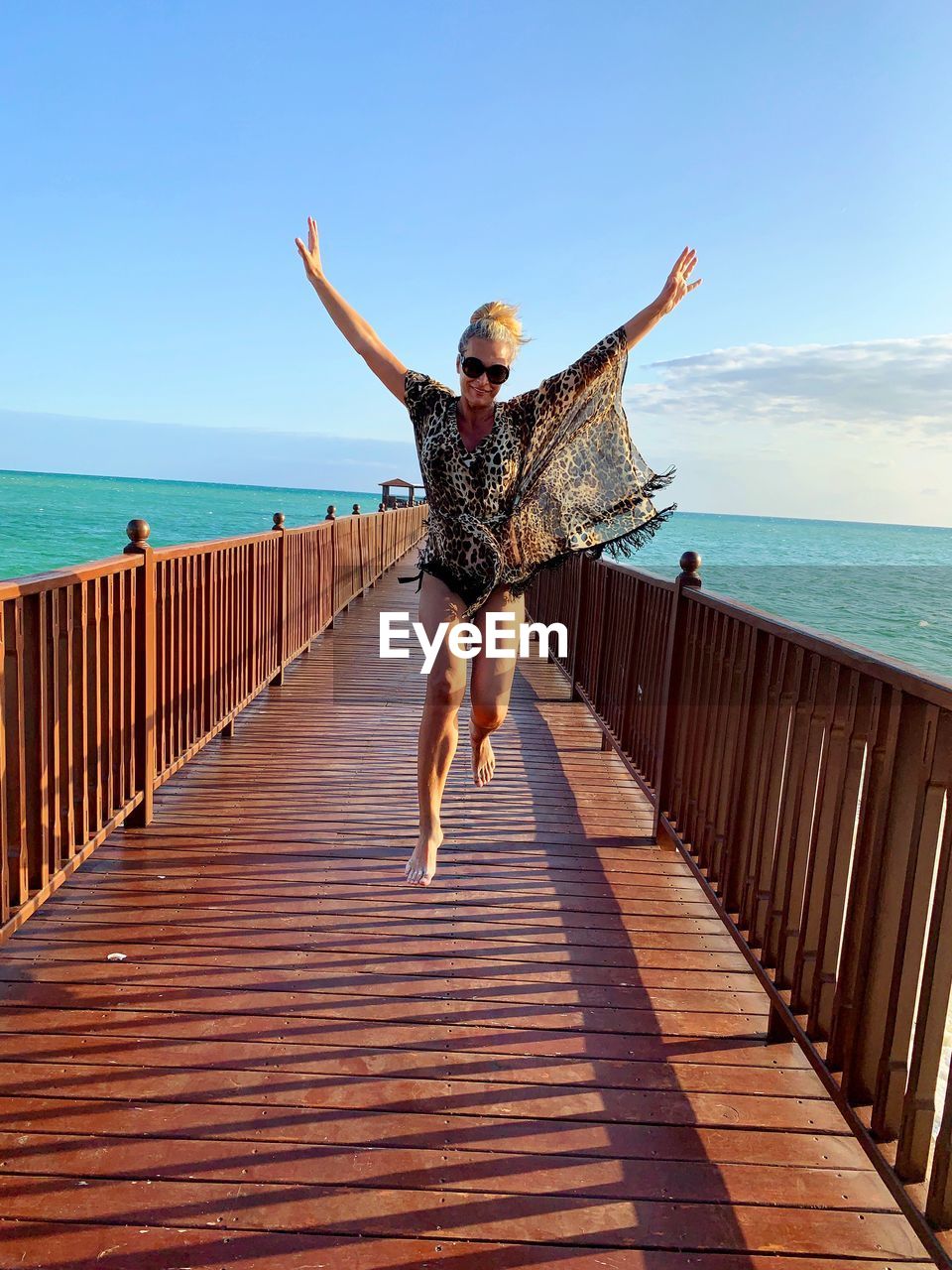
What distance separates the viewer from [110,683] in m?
3.40

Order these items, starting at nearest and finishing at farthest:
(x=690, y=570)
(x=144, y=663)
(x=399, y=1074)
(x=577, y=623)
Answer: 1. (x=399, y=1074)
2. (x=144, y=663)
3. (x=690, y=570)
4. (x=577, y=623)

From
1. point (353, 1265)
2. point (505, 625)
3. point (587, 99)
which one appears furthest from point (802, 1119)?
point (587, 99)

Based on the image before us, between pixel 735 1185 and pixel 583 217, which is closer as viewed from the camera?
pixel 735 1185

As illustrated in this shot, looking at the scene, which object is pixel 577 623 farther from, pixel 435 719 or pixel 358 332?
pixel 358 332

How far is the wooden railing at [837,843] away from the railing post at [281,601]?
3817mm

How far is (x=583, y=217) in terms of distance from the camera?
21062 millimetres

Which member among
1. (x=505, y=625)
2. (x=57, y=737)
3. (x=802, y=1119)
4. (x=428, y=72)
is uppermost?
(x=428, y=72)

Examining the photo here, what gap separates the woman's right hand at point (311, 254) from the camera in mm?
3584

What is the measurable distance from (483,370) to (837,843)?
202 cm

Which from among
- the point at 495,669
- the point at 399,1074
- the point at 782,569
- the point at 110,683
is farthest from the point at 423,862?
the point at 782,569

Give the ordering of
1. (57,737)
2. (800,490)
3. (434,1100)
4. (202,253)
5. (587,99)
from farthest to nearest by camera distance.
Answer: (800,490)
(202,253)
(587,99)
(57,737)
(434,1100)

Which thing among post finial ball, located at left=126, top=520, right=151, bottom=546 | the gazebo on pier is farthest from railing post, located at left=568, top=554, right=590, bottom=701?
the gazebo on pier

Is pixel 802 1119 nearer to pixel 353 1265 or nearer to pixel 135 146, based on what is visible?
pixel 353 1265

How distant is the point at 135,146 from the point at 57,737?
3337cm
